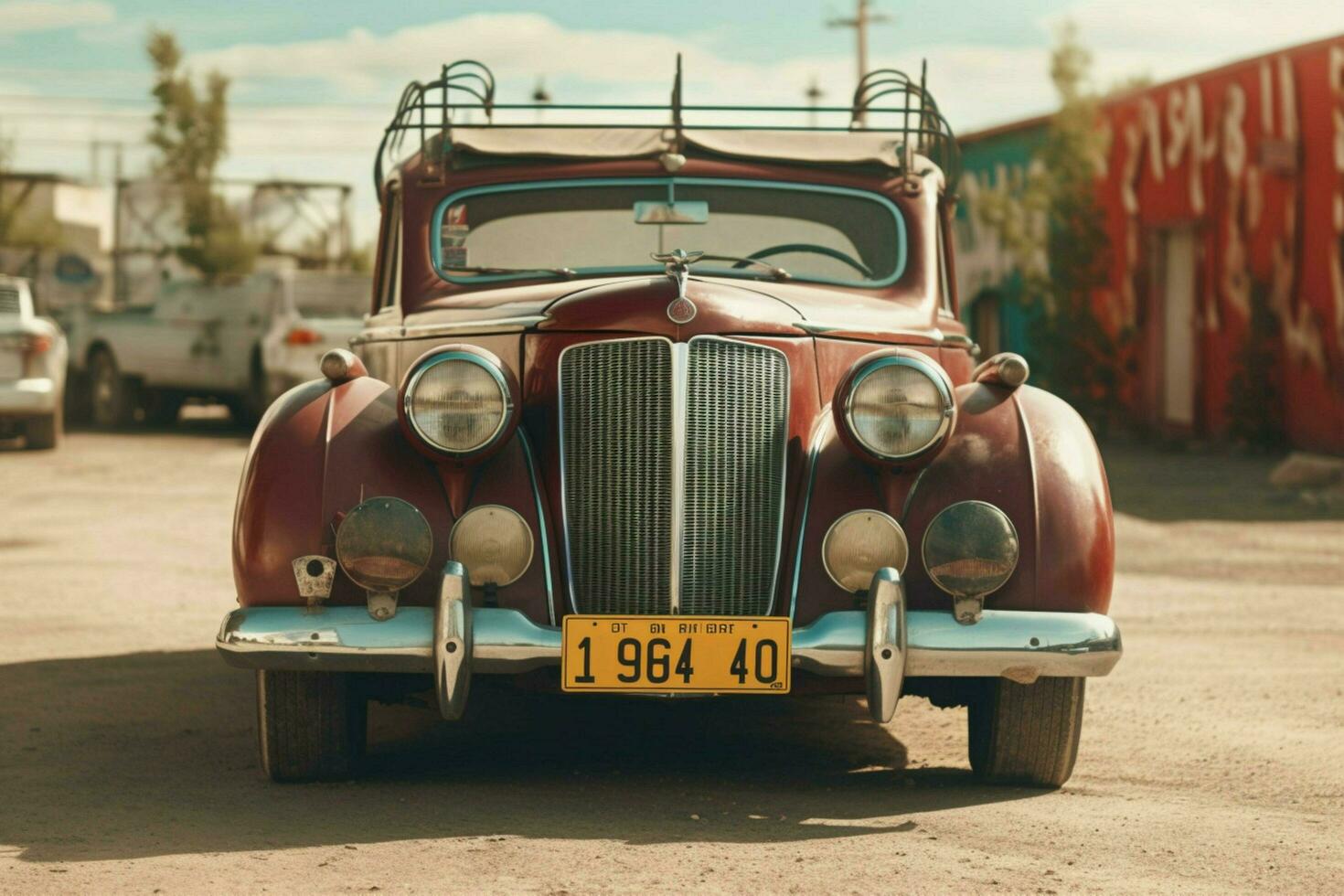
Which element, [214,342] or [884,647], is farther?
[214,342]

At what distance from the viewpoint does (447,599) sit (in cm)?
470

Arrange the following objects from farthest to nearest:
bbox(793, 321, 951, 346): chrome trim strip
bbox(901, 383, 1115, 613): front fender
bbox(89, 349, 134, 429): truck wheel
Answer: bbox(89, 349, 134, 429): truck wheel → bbox(793, 321, 951, 346): chrome trim strip → bbox(901, 383, 1115, 613): front fender

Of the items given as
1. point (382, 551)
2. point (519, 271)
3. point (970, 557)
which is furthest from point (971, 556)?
point (519, 271)

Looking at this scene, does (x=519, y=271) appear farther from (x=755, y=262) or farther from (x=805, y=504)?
(x=805, y=504)

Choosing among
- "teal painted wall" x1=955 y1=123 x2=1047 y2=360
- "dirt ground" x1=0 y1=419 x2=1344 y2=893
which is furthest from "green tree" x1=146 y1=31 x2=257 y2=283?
"dirt ground" x1=0 y1=419 x2=1344 y2=893

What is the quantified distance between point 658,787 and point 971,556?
3.57 ft

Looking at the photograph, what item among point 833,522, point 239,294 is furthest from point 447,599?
point 239,294

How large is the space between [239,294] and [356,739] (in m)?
16.7

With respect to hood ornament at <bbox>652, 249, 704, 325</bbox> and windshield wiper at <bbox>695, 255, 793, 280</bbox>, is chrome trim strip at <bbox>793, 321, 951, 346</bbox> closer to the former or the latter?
hood ornament at <bbox>652, 249, 704, 325</bbox>

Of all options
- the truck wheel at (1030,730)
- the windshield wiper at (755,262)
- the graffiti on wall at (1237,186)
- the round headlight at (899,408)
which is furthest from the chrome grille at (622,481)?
the graffiti on wall at (1237,186)

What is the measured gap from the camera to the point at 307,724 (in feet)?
16.7

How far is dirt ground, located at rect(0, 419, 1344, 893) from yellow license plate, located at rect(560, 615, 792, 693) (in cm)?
35

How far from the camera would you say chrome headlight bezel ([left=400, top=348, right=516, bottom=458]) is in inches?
194

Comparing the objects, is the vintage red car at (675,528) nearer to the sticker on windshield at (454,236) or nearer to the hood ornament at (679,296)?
the hood ornament at (679,296)
